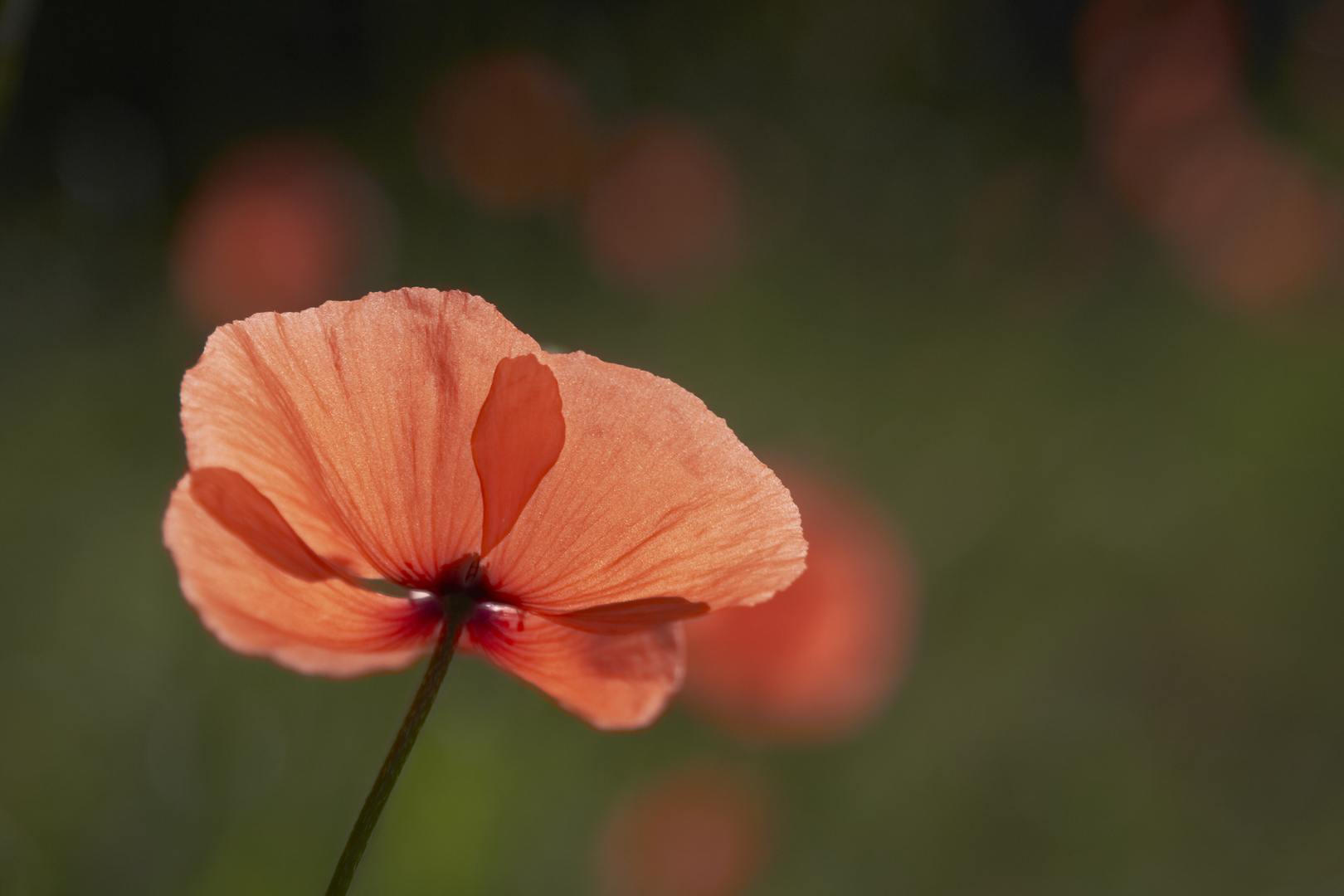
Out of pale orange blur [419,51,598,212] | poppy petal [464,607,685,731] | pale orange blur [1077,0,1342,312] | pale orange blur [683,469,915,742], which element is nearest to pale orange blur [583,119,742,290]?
pale orange blur [419,51,598,212]

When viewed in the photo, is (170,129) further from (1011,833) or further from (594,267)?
(1011,833)

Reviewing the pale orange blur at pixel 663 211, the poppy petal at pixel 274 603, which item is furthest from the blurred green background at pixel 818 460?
the poppy petal at pixel 274 603

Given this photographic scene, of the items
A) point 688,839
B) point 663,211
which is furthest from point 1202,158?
point 688,839

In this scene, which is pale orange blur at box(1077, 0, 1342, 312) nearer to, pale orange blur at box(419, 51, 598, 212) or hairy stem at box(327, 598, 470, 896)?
pale orange blur at box(419, 51, 598, 212)

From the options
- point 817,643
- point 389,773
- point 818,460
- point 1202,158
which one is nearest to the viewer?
point 389,773

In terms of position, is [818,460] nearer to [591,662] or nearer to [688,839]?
[688,839]
